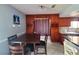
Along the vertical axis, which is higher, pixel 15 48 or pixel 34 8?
pixel 34 8

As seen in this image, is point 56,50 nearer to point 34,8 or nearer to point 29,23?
point 29,23

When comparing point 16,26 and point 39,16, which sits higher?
point 39,16

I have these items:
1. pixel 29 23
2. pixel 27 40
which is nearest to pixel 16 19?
pixel 29 23

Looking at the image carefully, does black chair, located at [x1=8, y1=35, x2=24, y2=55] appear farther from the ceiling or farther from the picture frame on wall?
the ceiling

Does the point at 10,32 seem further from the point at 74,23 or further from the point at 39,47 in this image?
the point at 74,23

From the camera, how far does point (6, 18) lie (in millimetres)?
2920

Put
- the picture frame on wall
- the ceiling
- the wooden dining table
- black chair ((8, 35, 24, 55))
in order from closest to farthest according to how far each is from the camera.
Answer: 1. the ceiling
2. black chair ((8, 35, 24, 55))
3. the picture frame on wall
4. the wooden dining table

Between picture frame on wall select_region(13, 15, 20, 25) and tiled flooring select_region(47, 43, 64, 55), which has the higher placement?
picture frame on wall select_region(13, 15, 20, 25)

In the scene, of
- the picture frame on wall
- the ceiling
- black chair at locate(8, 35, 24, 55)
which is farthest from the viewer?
the picture frame on wall

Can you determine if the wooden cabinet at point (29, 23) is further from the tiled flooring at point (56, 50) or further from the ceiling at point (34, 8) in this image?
the tiled flooring at point (56, 50)

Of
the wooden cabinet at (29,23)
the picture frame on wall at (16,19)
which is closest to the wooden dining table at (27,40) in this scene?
the wooden cabinet at (29,23)

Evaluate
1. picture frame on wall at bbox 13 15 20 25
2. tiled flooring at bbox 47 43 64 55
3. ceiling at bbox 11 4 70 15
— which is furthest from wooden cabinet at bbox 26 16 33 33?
tiled flooring at bbox 47 43 64 55
